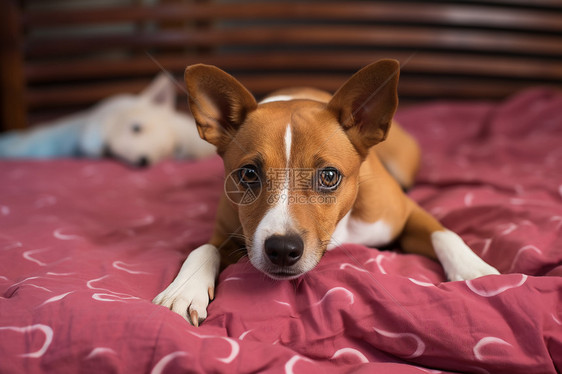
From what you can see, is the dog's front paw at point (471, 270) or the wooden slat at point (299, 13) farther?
the wooden slat at point (299, 13)

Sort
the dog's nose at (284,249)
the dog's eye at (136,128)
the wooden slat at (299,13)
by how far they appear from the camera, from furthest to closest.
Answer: the wooden slat at (299,13), the dog's eye at (136,128), the dog's nose at (284,249)

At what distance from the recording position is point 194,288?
1.40 metres

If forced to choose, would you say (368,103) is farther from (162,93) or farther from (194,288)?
(162,93)

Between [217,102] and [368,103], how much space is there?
54 cm

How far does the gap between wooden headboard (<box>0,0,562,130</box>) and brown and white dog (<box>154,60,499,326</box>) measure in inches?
104

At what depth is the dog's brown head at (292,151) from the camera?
1.34m

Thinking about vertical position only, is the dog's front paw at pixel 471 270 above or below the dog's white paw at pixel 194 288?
above

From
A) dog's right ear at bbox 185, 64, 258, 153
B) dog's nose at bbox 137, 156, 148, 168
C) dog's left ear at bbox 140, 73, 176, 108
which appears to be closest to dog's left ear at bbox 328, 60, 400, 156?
dog's right ear at bbox 185, 64, 258, 153

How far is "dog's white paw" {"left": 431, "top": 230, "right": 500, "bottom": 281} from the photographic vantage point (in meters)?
1.49

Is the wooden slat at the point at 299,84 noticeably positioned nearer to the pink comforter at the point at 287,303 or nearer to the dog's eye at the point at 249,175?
the pink comforter at the point at 287,303

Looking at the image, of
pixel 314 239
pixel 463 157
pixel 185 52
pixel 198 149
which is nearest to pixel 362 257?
pixel 314 239

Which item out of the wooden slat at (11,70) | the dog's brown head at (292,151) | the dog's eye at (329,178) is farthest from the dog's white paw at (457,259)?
the wooden slat at (11,70)

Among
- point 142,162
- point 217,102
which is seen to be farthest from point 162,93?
point 217,102

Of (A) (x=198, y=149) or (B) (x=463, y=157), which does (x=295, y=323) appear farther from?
(A) (x=198, y=149)
